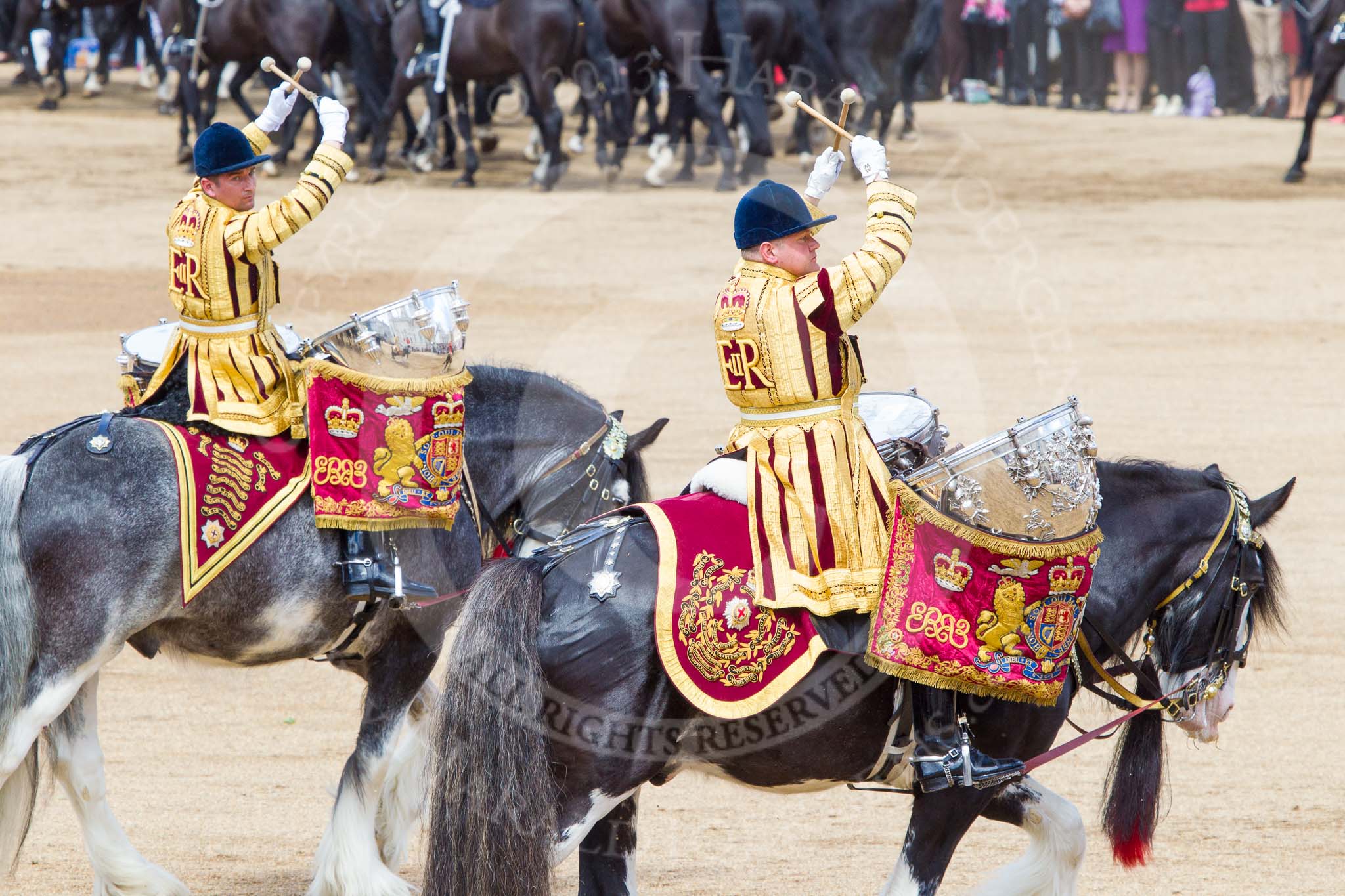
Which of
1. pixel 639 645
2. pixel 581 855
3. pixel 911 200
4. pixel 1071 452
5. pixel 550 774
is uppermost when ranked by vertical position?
pixel 911 200

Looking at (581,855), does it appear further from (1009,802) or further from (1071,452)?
(1071,452)

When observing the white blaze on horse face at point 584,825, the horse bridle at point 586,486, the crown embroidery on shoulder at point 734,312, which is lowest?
the white blaze on horse face at point 584,825

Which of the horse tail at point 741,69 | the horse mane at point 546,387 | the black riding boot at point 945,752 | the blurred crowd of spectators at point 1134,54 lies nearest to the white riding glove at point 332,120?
the horse mane at point 546,387

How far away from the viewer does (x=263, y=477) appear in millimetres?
4402

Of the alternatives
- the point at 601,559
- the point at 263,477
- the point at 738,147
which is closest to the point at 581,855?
the point at 601,559

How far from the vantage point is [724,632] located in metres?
3.50

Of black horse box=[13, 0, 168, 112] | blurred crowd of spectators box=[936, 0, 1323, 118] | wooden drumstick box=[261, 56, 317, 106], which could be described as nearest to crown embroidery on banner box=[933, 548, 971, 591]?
wooden drumstick box=[261, 56, 317, 106]

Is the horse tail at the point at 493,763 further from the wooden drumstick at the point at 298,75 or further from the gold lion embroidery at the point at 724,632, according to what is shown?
the wooden drumstick at the point at 298,75

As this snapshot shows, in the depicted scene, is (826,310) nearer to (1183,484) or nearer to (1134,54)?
(1183,484)

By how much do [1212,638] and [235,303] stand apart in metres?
2.65

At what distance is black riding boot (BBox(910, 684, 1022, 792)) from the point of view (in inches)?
143

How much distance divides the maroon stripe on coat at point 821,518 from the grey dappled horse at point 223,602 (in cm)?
117

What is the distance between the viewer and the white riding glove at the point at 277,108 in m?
4.76

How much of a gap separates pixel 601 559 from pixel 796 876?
152 centimetres
